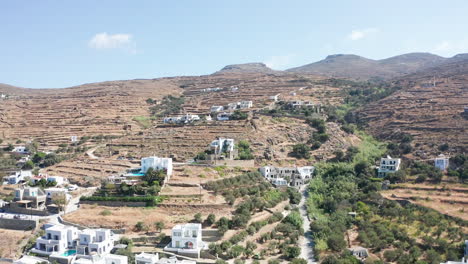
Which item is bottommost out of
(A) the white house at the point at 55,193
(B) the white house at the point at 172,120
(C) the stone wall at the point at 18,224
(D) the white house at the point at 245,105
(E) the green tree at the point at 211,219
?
(C) the stone wall at the point at 18,224

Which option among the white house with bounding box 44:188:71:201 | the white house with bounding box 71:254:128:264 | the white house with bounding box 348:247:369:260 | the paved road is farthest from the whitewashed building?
the white house with bounding box 71:254:128:264

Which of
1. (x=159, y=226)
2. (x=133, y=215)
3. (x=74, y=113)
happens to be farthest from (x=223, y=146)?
(x=74, y=113)

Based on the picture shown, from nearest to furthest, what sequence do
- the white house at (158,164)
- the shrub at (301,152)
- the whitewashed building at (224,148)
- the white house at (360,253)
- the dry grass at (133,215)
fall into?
the white house at (360,253) < the dry grass at (133,215) < the white house at (158,164) < the whitewashed building at (224,148) < the shrub at (301,152)

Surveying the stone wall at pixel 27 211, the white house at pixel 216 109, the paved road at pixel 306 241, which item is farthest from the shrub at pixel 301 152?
the stone wall at pixel 27 211

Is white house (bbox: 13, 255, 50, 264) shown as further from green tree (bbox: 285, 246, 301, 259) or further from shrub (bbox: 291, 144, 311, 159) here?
shrub (bbox: 291, 144, 311, 159)

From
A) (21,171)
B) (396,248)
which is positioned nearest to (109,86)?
(21,171)

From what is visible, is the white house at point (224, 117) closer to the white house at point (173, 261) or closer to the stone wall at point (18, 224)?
the stone wall at point (18, 224)

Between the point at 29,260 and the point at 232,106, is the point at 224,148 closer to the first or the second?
the point at 29,260
